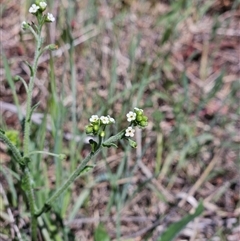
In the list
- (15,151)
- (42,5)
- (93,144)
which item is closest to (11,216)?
(15,151)

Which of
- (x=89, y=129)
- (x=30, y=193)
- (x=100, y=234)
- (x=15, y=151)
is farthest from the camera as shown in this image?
(x=100, y=234)

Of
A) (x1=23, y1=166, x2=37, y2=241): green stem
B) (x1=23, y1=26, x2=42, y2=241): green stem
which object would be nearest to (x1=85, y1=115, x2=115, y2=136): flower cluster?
(x1=23, y1=26, x2=42, y2=241): green stem

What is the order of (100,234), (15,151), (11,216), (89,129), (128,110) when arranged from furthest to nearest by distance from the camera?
(128,110), (11,216), (100,234), (15,151), (89,129)

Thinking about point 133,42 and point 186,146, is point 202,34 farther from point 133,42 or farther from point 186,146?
point 186,146

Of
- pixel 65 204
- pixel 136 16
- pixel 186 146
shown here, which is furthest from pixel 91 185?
pixel 136 16

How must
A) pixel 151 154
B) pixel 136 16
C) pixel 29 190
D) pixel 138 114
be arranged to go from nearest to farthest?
pixel 138 114, pixel 29 190, pixel 151 154, pixel 136 16

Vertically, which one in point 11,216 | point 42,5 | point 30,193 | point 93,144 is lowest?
point 11,216

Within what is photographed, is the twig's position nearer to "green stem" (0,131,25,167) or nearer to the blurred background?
the blurred background

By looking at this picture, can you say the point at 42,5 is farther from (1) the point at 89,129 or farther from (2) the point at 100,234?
(2) the point at 100,234
